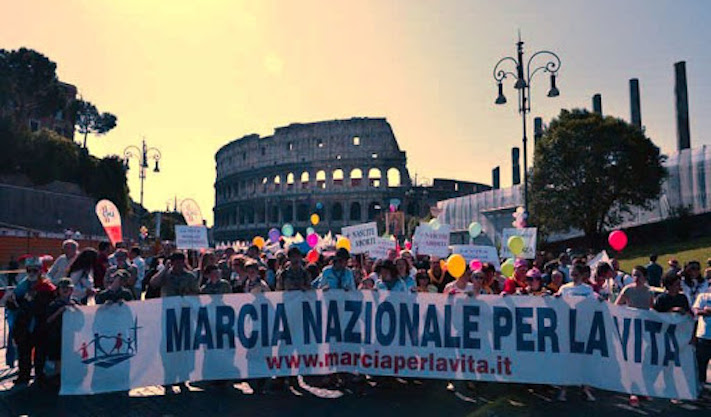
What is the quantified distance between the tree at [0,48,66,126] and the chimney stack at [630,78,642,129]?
4698 centimetres

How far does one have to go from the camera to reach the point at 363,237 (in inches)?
417

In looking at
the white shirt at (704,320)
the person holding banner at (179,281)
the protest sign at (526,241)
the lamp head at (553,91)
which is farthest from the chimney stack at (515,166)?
the person holding banner at (179,281)

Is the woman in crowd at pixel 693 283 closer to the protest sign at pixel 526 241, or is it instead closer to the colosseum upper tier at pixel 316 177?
the protest sign at pixel 526 241

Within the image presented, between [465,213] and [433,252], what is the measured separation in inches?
1469

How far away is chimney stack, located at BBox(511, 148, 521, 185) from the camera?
179 feet

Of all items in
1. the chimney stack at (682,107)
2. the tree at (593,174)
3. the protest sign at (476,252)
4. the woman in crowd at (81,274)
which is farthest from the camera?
the chimney stack at (682,107)

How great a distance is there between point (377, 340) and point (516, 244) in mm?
5509

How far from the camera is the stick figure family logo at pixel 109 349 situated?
5766 mm

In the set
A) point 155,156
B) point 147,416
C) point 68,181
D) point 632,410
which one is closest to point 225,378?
point 147,416

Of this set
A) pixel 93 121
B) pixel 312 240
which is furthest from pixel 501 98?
pixel 93 121

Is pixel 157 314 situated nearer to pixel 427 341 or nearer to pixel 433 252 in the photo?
pixel 427 341

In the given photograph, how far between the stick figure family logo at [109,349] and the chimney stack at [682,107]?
43486mm

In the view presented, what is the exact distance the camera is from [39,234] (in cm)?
2591

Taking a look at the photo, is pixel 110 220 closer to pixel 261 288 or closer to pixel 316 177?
pixel 261 288
